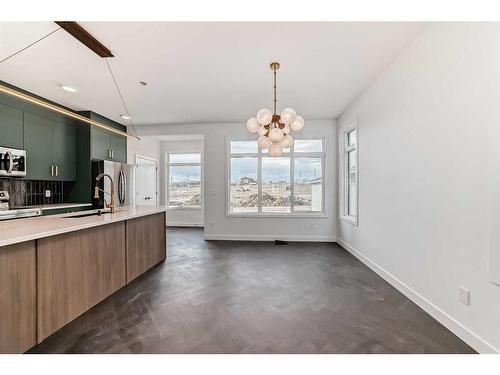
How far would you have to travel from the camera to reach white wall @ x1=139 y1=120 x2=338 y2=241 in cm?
537

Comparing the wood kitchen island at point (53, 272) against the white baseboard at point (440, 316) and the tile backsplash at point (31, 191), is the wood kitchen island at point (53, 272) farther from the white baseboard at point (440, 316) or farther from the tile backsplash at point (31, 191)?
the white baseboard at point (440, 316)

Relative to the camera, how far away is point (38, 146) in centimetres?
412

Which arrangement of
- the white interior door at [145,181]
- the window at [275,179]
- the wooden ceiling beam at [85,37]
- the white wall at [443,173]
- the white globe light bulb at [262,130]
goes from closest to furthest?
the white wall at [443,173], the wooden ceiling beam at [85,37], the white globe light bulb at [262,130], the window at [275,179], the white interior door at [145,181]

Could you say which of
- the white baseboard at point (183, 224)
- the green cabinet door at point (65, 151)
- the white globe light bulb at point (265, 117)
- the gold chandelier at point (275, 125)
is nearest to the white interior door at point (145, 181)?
the white baseboard at point (183, 224)

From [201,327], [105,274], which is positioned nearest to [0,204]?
[105,274]

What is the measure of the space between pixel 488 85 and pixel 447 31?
698 millimetres

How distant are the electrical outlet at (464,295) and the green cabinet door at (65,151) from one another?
19.8 feet

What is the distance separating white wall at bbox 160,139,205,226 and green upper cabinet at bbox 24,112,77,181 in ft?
9.44

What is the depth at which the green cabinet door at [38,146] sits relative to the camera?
3953 millimetres

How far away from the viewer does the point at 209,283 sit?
306cm

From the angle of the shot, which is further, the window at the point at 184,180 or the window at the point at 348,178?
the window at the point at 184,180

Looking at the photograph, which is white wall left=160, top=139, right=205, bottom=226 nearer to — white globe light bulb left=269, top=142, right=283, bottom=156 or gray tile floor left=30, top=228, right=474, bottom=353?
gray tile floor left=30, top=228, right=474, bottom=353

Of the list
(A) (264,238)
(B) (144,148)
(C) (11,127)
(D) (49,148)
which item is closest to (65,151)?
(D) (49,148)

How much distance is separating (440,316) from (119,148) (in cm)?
639
